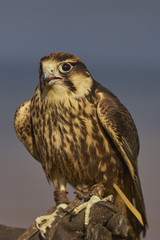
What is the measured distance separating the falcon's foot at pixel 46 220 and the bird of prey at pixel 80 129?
6.2 inches

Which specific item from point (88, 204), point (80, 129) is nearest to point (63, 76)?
point (80, 129)

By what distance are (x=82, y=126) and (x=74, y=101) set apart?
13cm

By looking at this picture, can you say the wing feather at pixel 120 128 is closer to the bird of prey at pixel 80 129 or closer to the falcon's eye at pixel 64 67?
the bird of prey at pixel 80 129

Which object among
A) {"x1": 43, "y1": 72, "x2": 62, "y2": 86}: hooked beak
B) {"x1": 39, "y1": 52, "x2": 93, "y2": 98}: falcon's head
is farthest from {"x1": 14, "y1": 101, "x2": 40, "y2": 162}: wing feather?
{"x1": 43, "y1": 72, "x2": 62, "y2": 86}: hooked beak

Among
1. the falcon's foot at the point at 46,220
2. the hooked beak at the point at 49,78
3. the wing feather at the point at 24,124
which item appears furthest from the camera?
the wing feather at the point at 24,124

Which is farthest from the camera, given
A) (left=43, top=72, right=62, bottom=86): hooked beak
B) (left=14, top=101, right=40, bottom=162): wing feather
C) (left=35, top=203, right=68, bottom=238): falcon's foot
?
(left=14, top=101, right=40, bottom=162): wing feather

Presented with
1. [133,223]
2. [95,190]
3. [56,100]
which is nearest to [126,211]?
[133,223]

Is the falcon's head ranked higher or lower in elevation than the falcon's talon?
higher

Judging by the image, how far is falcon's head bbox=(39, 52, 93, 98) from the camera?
94.6 inches

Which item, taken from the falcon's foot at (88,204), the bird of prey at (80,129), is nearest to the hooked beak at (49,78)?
the bird of prey at (80,129)

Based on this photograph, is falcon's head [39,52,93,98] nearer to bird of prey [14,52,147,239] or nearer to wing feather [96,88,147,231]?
bird of prey [14,52,147,239]

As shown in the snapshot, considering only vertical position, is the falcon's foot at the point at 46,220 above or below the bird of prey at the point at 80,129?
below

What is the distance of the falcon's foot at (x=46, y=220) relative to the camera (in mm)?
2505

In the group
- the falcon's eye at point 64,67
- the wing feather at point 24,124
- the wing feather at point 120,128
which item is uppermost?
the falcon's eye at point 64,67
